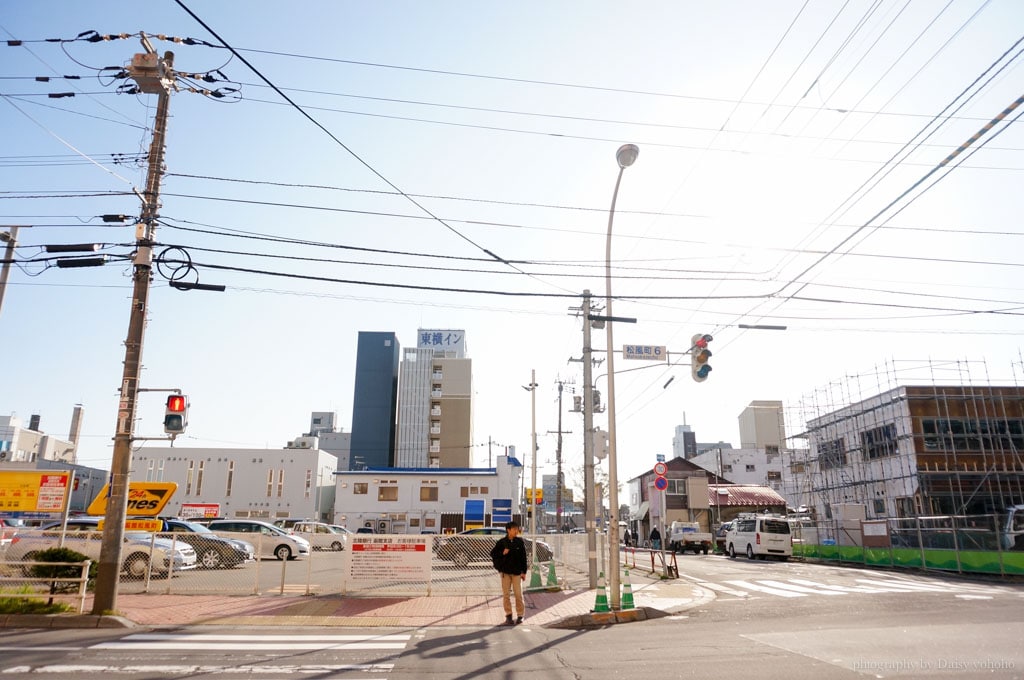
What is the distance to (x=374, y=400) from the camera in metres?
91.2

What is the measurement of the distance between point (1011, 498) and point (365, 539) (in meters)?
32.9

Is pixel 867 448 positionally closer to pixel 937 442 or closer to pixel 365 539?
pixel 937 442

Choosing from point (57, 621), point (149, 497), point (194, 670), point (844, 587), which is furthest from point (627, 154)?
point (149, 497)

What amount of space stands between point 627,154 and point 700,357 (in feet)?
16.4

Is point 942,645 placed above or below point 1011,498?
below

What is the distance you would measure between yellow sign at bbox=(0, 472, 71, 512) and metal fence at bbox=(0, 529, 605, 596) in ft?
3.19

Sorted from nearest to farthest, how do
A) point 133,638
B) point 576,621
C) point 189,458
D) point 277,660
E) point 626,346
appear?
point 277,660, point 133,638, point 576,621, point 626,346, point 189,458

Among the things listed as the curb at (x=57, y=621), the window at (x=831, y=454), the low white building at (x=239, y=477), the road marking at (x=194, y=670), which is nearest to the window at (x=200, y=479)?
the low white building at (x=239, y=477)

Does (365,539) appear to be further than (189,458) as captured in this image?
No

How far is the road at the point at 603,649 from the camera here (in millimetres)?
8141

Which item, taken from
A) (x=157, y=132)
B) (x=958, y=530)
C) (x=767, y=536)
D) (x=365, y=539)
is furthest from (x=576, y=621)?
(x=767, y=536)

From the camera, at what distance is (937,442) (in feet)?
114

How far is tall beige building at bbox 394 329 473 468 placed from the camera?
84.8 metres

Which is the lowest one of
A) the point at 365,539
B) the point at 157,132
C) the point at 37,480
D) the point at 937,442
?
the point at 365,539
